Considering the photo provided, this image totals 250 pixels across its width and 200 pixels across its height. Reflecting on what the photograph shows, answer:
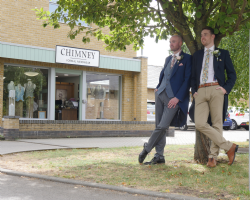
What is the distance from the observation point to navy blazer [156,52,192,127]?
17.6ft

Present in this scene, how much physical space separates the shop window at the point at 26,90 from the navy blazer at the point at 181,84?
961 cm

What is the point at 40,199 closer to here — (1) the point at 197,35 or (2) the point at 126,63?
(1) the point at 197,35

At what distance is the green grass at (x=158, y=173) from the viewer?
4.12m

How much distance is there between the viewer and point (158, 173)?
199 inches

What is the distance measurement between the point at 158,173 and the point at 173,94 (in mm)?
1261

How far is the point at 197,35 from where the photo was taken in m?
6.31

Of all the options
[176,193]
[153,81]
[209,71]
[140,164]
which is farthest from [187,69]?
[153,81]

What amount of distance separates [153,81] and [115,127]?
60.1ft

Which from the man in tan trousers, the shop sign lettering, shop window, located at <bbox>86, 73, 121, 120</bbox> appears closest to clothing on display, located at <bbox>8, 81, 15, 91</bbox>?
the shop sign lettering

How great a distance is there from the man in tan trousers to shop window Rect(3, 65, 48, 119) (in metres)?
9.91

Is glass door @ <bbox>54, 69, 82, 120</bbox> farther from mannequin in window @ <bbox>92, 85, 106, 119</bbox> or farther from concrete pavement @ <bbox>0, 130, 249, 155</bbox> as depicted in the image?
concrete pavement @ <bbox>0, 130, 249, 155</bbox>

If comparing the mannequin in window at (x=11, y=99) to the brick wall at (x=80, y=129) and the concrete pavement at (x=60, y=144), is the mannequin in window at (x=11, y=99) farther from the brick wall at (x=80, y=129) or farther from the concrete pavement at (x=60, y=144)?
the concrete pavement at (x=60, y=144)

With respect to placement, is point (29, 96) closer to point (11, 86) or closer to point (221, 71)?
point (11, 86)

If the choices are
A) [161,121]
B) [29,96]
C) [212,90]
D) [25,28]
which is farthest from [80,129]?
[212,90]
